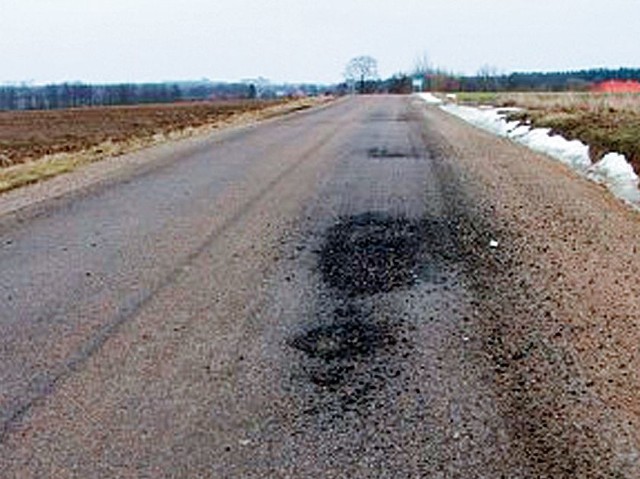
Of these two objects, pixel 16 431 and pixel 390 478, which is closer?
pixel 390 478

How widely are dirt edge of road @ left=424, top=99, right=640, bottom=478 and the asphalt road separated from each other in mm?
19

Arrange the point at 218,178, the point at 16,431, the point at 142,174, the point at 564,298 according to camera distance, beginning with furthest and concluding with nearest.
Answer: the point at 142,174 < the point at 218,178 < the point at 564,298 < the point at 16,431

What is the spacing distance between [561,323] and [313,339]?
1729mm

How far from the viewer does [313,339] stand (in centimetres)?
534

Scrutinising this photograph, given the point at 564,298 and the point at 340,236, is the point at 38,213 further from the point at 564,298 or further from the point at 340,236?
the point at 564,298

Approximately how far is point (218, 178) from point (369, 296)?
7861mm

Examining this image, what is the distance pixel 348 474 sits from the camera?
3.50 meters

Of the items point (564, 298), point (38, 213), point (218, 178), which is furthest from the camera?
point (218, 178)

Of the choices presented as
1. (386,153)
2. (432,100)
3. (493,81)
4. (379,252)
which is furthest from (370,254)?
(493,81)

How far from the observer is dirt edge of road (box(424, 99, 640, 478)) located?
379 cm

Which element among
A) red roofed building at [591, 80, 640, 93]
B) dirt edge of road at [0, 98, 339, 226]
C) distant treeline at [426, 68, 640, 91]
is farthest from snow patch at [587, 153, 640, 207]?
distant treeline at [426, 68, 640, 91]

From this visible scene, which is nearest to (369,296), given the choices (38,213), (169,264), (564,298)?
(564,298)

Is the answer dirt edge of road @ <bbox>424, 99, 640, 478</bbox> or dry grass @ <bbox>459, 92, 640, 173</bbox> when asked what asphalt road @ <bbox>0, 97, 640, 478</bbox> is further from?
dry grass @ <bbox>459, 92, 640, 173</bbox>

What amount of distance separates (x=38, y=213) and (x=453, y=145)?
12.2 meters
